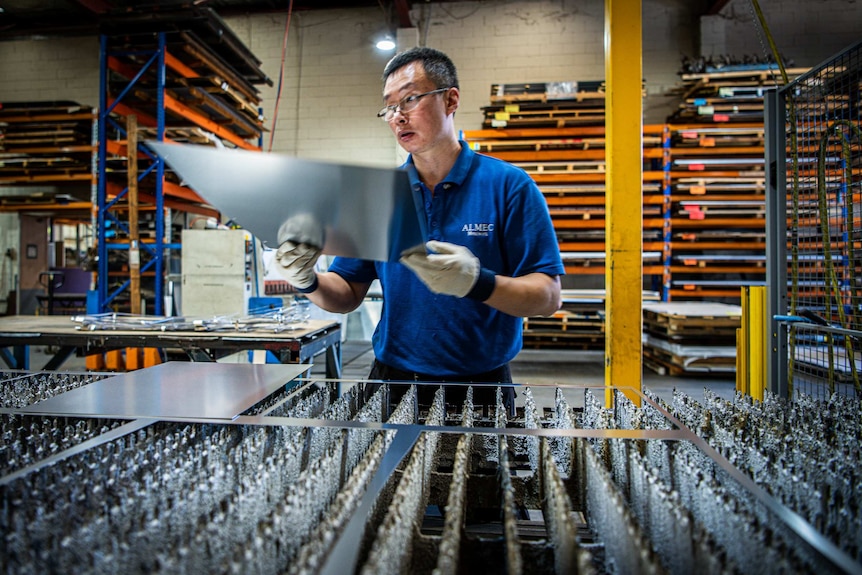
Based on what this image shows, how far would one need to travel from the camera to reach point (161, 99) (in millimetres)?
5293

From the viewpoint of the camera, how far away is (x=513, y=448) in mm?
1271

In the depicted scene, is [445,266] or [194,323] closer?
[445,266]

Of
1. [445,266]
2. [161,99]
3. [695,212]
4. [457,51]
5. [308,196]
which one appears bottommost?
[445,266]

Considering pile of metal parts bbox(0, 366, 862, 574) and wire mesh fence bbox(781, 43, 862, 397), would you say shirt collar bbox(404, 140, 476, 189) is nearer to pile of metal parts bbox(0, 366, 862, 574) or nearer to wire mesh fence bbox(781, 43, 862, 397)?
pile of metal parts bbox(0, 366, 862, 574)

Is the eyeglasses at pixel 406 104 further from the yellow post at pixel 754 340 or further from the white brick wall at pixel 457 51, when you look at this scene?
the white brick wall at pixel 457 51

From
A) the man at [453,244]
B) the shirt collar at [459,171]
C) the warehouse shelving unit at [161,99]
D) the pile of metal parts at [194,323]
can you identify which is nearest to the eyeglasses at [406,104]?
the man at [453,244]

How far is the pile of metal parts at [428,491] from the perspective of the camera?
0.65m

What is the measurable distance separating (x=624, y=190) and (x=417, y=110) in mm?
2374

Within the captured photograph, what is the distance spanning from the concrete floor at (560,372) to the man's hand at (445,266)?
12.3 feet

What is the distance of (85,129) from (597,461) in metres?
8.71

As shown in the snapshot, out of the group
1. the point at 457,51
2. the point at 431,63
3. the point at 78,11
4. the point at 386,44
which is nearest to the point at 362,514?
the point at 431,63

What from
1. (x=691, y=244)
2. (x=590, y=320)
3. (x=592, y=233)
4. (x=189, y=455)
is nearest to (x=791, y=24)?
(x=691, y=244)

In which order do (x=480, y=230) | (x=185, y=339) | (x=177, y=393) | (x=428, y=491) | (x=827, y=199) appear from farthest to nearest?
(x=185, y=339), (x=827, y=199), (x=480, y=230), (x=177, y=393), (x=428, y=491)

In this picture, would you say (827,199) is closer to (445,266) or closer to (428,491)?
(445,266)
